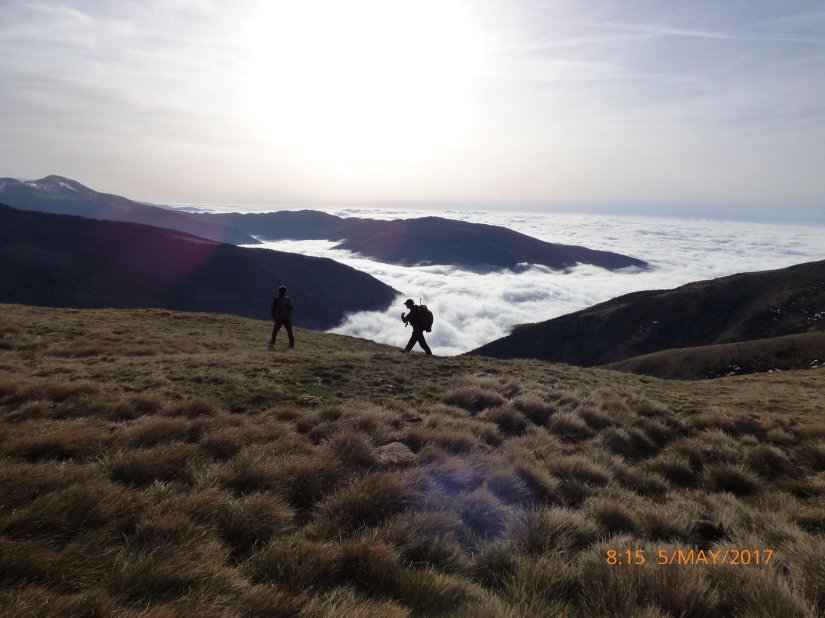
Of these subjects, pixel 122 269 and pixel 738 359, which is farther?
pixel 122 269

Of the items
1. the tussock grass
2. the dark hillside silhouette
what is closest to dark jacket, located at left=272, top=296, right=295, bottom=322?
the tussock grass

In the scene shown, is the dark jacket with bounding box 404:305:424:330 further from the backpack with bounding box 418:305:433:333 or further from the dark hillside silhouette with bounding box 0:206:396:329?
the dark hillside silhouette with bounding box 0:206:396:329

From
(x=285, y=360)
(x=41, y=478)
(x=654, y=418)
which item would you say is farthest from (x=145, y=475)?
(x=654, y=418)

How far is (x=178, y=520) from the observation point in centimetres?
375

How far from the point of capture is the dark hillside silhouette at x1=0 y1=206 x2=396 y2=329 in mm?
144250

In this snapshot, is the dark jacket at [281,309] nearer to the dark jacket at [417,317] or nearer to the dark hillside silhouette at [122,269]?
the dark jacket at [417,317]

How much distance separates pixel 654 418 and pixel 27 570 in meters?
10.7

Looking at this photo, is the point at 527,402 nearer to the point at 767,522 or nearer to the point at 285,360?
the point at 767,522

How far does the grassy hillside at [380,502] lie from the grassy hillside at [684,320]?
108218 mm
